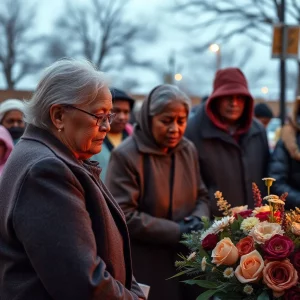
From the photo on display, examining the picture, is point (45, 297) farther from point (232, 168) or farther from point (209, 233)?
point (232, 168)

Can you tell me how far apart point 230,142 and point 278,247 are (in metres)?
1.94

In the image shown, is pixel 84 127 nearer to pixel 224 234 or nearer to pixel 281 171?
pixel 224 234

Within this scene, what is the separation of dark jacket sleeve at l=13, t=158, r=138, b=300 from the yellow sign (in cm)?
772

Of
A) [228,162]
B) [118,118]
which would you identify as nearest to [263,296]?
[228,162]

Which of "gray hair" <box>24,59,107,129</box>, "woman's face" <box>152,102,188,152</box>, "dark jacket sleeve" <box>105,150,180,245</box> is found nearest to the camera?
"gray hair" <box>24,59,107,129</box>

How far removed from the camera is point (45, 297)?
179 centimetres

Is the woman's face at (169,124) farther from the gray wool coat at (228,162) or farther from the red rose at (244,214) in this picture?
the red rose at (244,214)

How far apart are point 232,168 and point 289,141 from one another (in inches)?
17.9

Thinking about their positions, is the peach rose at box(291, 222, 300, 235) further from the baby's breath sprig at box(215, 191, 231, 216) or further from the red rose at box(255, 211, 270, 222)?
the baby's breath sprig at box(215, 191, 231, 216)

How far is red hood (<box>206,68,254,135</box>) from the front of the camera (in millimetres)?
4090

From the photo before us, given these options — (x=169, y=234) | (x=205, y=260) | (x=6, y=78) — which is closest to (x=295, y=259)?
(x=205, y=260)

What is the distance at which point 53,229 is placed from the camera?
1704 millimetres

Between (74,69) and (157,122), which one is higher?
(74,69)

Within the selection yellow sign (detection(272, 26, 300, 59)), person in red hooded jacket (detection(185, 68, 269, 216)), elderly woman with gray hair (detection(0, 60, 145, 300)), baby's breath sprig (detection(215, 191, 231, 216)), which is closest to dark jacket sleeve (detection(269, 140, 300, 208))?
person in red hooded jacket (detection(185, 68, 269, 216))
